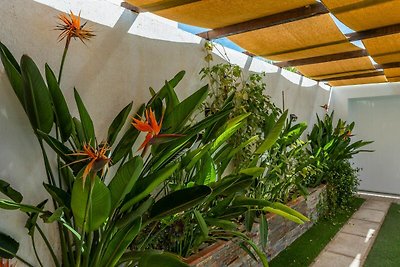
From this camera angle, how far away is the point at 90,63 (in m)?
2.22

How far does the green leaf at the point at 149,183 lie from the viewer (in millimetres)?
1669

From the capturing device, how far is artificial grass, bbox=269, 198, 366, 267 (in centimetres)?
350

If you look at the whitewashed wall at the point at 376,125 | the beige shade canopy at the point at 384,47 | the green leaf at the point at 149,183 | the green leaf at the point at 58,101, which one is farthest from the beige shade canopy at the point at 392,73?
the green leaf at the point at 58,101

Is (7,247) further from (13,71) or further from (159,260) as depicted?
(13,71)

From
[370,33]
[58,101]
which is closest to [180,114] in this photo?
[58,101]

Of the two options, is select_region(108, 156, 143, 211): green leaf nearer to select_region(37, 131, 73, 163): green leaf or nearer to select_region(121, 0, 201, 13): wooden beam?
select_region(37, 131, 73, 163): green leaf

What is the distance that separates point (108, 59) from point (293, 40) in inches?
94.0

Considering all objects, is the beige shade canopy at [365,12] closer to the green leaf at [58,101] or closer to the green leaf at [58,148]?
the green leaf at [58,101]

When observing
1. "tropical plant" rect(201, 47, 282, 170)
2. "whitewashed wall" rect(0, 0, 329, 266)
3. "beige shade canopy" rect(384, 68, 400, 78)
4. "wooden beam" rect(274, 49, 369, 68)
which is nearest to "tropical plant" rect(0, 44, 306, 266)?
"whitewashed wall" rect(0, 0, 329, 266)

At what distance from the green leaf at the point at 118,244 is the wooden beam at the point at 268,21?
237 centimetres

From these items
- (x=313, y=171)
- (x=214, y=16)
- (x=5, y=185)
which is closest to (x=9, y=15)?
(x=5, y=185)

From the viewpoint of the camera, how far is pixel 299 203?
4316mm

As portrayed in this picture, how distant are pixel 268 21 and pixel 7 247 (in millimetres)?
2894

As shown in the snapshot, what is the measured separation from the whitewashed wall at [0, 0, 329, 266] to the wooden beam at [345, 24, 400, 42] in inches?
72.4
